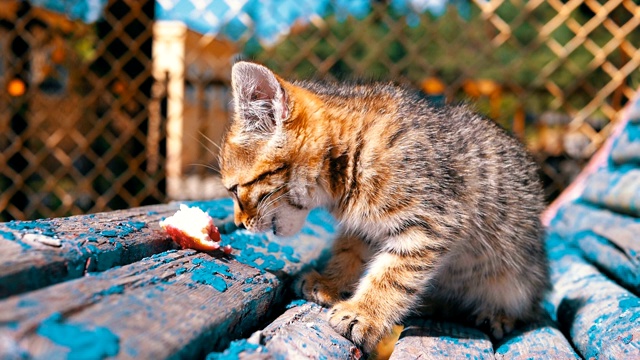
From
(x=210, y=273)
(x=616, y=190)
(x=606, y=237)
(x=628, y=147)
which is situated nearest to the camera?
(x=210, y=273)

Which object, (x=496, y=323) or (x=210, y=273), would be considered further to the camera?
(x=496, y=323)

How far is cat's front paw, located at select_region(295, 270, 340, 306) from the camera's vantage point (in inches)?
58.5

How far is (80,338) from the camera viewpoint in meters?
0.71

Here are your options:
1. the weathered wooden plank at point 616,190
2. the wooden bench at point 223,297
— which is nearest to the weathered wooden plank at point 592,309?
the wooden bench at point 223,297

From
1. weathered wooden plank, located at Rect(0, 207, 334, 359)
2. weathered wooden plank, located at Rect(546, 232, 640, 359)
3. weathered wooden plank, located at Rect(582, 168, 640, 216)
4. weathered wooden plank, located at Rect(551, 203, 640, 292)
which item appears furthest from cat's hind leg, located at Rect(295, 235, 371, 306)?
weathered wooden plank, located at Rect(582, 168, 640, 216)

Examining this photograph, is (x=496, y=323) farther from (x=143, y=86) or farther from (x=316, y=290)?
(x=143, y=86)

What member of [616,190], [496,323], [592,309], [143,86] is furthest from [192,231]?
[143,86]

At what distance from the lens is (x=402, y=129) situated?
60.6 inches

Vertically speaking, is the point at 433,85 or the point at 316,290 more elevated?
the point at 433,85

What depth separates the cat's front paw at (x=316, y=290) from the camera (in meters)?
1.49

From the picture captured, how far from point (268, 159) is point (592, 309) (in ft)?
3.08

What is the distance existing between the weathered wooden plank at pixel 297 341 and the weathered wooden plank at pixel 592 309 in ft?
1.76

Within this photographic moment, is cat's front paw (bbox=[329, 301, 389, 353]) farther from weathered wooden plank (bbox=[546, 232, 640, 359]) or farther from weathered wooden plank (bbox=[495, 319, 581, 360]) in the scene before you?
weathered wooden plank (bbox=[546, 232, 640, 359])

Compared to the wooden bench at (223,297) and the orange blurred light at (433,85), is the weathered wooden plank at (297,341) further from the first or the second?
the orange blurred light at (433,85)
